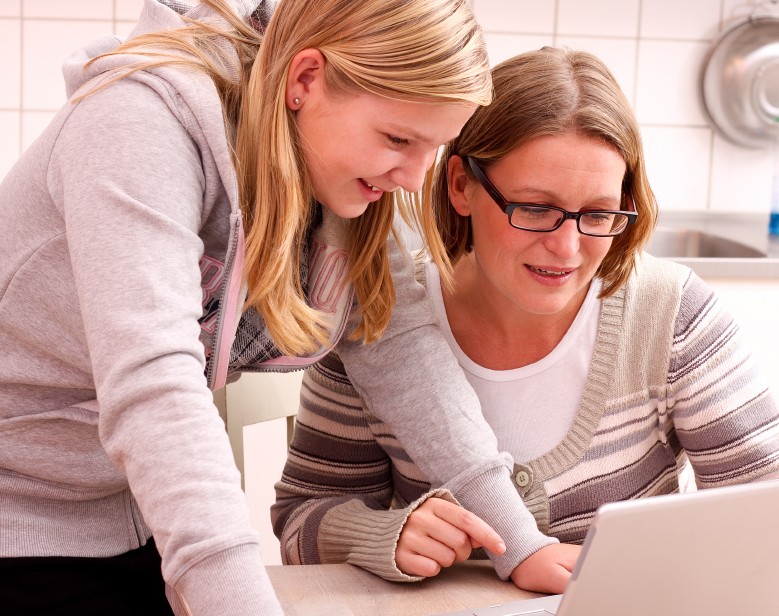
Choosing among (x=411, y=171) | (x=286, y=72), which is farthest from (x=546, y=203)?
(x=286, y=72)

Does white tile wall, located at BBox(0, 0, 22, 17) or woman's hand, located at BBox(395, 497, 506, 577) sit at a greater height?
white tile wall, located at BBox(0, 0, 22, 17)

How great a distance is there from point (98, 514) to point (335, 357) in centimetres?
37

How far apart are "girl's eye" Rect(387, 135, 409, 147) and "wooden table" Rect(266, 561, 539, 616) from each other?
0.43 m

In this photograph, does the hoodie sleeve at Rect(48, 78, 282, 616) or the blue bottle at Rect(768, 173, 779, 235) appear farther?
the blue bottle at Rect(768, 173, 779, 235)

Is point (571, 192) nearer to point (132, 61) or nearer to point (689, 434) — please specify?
point (689, 434)

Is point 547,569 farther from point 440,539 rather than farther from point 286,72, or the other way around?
point 286,72

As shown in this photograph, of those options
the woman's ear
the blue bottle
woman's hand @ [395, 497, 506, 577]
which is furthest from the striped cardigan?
the blue bottle

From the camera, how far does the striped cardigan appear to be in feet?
3.66

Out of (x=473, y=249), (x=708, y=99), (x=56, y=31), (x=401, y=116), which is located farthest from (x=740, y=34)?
(x=401, y=116)

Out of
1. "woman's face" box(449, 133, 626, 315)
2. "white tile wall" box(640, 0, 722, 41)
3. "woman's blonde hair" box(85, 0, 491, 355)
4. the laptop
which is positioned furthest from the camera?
"white tile wall" box(640, 0, 722, 41)

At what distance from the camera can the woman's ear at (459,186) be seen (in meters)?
1.17

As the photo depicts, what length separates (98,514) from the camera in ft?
3.07

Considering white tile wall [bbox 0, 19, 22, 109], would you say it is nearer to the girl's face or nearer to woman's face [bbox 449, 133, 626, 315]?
woman's face [bbox 449, 133, 626, 315]

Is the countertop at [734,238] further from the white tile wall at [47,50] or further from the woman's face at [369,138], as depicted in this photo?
the white tile wall at [47,50]
